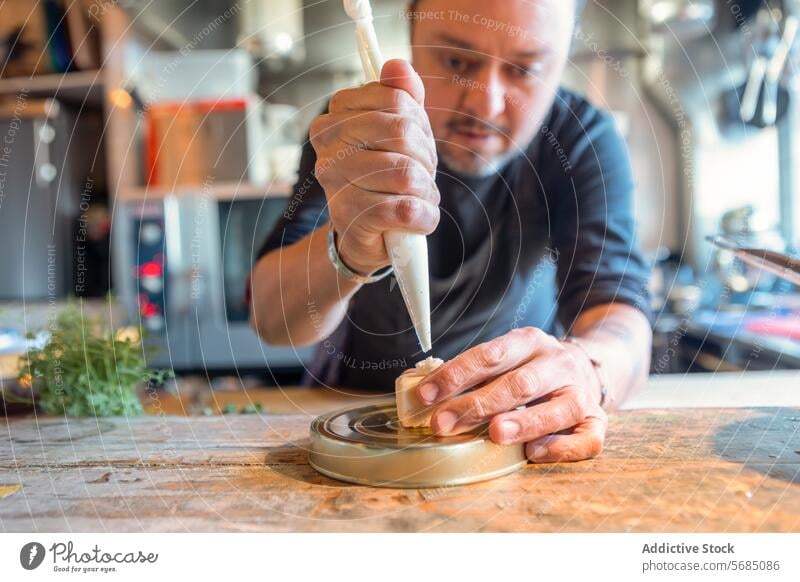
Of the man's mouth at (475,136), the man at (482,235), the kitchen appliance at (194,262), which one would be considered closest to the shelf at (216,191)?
the kitchen appliance at (194,262)

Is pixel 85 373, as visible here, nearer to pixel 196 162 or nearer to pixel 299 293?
pixel 299 293

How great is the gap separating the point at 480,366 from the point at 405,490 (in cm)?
8

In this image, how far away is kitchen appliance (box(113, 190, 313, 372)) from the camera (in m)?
1.34

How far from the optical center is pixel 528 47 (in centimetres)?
59

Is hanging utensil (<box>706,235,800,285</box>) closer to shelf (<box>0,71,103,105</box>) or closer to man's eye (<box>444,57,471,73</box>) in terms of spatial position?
man's eye (<box>444,57,471,73</box>)

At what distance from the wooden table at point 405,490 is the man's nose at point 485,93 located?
0.30 metres

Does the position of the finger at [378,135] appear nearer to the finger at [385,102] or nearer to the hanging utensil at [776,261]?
the finger at [385,102]

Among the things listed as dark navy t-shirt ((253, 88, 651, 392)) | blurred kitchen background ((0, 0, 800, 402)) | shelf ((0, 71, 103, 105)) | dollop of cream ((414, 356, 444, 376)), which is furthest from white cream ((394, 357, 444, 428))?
shelf ((0, 71, 103, 105))

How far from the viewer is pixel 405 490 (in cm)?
34

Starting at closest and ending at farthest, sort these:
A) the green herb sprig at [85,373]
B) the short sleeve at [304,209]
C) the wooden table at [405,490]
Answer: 1. the wooden table at [405,490]
2. the green herb sprig at [85,373]
3. the short sleeve at [304,209]

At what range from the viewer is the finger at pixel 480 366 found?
1.20 ft

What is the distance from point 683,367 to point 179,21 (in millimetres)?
1275
